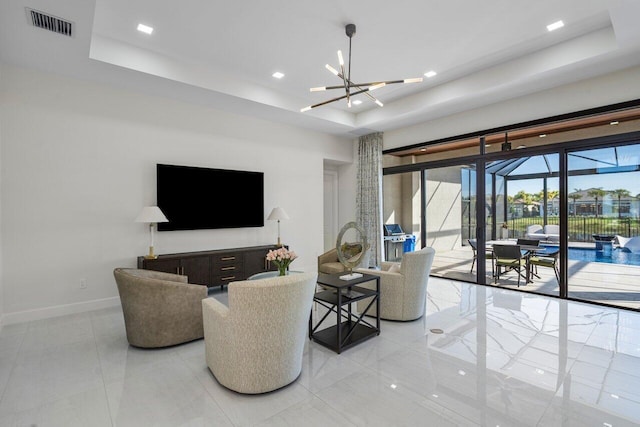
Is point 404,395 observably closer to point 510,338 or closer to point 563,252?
point 510,338

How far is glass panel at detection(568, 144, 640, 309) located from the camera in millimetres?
4109

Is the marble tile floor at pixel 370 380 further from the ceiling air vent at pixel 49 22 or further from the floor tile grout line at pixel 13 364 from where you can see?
the ceiling air vent at pixel 49 22

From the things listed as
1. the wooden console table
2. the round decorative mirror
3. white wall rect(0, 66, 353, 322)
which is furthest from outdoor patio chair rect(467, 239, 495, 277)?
white wall rect(0, 66, 353, 322)

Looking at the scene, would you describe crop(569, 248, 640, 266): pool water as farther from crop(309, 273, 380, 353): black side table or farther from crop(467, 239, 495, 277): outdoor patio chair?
crop(309, 273, 380, 353): black side table

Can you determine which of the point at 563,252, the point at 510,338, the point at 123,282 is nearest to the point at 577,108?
the point at 563,252

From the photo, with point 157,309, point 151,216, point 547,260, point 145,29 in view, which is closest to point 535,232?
point 547,260

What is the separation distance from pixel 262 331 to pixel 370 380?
0.96 meters

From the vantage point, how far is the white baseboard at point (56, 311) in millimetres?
3590

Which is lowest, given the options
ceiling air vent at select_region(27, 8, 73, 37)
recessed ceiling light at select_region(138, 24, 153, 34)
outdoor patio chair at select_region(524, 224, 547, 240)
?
outdoor patio chair at select_region(524, 224, 547, 240)

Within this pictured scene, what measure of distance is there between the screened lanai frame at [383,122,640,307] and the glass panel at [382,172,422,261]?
0.62 m

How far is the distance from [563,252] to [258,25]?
511 centimetres

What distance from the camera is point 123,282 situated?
2.83 meters

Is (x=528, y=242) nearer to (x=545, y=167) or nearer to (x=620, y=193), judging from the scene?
(x=545, y=167)

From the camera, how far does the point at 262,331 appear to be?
2.11 meters
